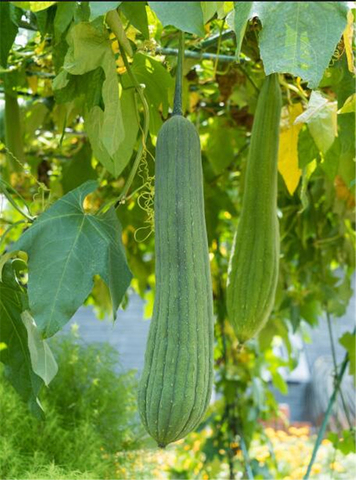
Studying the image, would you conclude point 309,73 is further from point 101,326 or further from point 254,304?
point 101,326

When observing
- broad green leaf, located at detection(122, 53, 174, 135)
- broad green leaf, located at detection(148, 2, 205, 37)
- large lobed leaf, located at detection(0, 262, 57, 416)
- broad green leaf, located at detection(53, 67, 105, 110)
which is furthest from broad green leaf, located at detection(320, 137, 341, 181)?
broad green leaf, located at detection(148, 2, 205, 37)

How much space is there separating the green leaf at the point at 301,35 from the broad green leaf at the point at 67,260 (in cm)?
32

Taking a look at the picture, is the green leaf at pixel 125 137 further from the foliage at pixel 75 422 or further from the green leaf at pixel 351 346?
the green leaf at pixel 351 346

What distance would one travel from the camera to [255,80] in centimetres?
164

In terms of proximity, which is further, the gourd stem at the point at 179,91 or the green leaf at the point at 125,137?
the green leaf at the point at 125,137

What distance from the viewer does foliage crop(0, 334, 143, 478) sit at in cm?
144

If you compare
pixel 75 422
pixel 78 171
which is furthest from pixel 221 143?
pixel 75 422

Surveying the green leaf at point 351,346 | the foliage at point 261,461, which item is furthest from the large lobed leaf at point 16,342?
the green leaf at point 351,346

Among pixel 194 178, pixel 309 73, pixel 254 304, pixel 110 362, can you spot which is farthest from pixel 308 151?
pixel 110 362

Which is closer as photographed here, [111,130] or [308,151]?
[111,130]

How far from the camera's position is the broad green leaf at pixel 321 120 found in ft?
3.94

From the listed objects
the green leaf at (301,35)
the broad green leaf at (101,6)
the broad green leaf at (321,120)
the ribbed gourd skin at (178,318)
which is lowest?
the ribbed gourd skin at (178,318)

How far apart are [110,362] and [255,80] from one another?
26.8 inches

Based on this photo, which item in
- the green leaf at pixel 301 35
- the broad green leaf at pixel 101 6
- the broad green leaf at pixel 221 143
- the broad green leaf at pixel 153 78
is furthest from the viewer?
the broad green leaf at pixel 221 143
